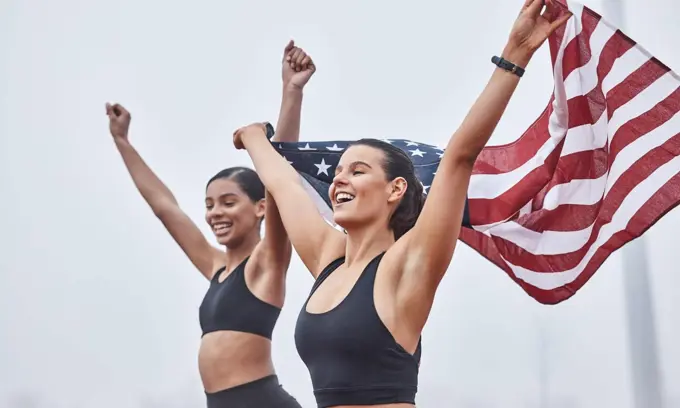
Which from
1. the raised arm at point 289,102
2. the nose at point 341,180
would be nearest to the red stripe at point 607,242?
the raised arm at point 289,102

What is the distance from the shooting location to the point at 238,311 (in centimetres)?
211

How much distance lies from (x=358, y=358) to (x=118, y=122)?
1.61 m

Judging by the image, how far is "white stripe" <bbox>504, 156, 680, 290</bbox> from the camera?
1819mm

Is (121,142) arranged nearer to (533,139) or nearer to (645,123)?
(533,139)

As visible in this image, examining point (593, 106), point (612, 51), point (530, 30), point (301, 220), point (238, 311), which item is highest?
point (612, 51)

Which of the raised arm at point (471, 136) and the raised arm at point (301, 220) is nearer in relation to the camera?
the raised arm at point (471, 136)

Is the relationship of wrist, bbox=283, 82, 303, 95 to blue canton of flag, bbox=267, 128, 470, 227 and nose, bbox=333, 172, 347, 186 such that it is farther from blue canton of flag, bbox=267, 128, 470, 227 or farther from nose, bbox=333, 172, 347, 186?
nose, bbox=333, 172, 347, 186

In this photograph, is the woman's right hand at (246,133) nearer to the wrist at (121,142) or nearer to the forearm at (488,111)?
the forearm at (488,111)

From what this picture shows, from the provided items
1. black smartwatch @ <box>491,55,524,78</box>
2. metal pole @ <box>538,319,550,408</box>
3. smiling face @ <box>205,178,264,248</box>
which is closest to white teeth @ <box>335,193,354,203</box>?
black smartwatch @ <box>491,55,524,78</box>

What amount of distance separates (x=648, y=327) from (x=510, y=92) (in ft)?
5.41

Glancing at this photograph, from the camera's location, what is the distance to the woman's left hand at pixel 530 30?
1.24m

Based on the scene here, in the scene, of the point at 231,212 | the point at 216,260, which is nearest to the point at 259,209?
the point at 231,212

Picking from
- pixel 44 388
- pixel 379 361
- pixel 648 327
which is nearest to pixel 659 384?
pixel 648 327

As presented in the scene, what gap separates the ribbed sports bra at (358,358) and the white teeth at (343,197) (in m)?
0.17
